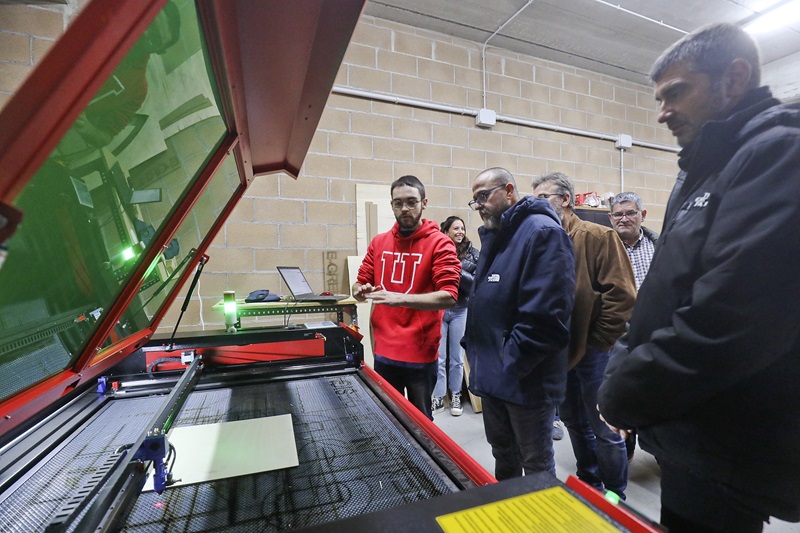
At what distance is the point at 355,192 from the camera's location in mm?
3623

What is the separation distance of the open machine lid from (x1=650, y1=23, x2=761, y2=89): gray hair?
3.20 feet

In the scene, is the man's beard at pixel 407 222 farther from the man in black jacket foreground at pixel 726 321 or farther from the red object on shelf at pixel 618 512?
the red object on shelf at pixel 618 512

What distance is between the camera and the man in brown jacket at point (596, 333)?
1921 mm

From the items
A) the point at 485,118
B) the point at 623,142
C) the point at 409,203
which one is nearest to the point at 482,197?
the point at 409,203

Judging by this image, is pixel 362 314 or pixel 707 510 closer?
pixel 707 510

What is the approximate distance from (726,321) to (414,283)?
1316mm

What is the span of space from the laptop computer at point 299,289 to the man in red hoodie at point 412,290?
1.69 feet

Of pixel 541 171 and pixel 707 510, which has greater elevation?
pixel 541 171

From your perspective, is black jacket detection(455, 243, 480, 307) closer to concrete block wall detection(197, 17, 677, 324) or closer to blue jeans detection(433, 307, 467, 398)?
blue jeans detection(433, 307, 467, 398)

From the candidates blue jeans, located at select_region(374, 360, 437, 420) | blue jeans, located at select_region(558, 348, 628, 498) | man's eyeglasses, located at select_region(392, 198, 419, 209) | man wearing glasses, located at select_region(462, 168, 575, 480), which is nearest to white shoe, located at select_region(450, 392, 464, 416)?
blue jeans, located at select_region(558, 348, 628, 498)

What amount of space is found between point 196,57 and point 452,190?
140 inches

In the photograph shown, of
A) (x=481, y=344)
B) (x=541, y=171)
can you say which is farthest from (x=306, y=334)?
(x=541, y=171)

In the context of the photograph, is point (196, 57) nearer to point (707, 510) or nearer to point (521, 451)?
point (707, 510)

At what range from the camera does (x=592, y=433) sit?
6.89 feet
